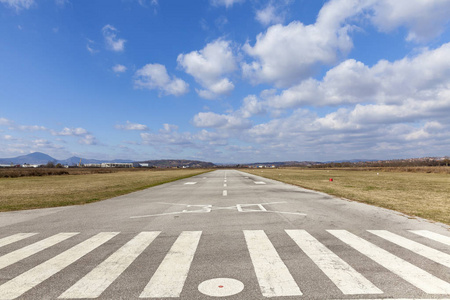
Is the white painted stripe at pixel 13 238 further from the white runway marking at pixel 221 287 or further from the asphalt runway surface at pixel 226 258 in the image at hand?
the white runway marking at pixel 221 287

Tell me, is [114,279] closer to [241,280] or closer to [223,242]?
[241,280]

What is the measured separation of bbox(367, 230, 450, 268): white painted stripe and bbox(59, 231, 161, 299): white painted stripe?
6065 mm

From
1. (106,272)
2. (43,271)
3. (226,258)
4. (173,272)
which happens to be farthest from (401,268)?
(43,271)

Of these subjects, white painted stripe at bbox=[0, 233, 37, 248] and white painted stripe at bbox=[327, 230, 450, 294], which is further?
white painted stripe at bbox=[0, 233, 37, 248]

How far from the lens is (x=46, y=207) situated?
13.0 m

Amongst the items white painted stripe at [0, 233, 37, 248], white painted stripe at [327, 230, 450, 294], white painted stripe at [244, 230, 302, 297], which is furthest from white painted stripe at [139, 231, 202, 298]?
white painted stripe at [0, 233, 37, 248]

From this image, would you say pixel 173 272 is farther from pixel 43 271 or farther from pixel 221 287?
pixel 43 271

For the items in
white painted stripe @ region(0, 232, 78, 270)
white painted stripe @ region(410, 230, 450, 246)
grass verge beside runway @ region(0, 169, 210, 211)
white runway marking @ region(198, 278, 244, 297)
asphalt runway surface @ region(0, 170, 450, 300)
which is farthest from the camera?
grass verge beside runway @ region(0, 169, 210, 211)

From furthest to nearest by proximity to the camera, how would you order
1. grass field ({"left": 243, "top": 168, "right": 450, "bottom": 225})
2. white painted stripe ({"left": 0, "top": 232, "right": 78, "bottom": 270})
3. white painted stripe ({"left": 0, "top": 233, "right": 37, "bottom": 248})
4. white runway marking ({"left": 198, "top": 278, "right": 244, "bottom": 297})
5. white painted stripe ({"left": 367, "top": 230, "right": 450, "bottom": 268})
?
grass field ({"left": 243, "top": 168, "right": 450, "bottom": 225})
white painted stripe ({"left": 0, "top": 233, "right": 37, "bottom": 248})
white painted stripe ({"left": 0, "top": 232, "right": 78, "bottom": 270})
white painted stripe ({"left": 367, "top": 230, "right": 450, "bottom": 268})
white runway marking ({"left": 198, "top": 278, "right": 244, "bottom": 297})

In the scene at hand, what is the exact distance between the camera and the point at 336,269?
470cm

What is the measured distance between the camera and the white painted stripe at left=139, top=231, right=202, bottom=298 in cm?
387

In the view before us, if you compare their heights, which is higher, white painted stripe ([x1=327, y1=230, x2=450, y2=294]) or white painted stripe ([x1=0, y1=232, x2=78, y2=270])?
white painted stripe ([x1=0, y1=232, x2=78, y2=270])

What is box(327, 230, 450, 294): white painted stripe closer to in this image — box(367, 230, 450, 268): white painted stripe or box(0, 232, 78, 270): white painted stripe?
box(367, 230, 450, 268): white painted stripe

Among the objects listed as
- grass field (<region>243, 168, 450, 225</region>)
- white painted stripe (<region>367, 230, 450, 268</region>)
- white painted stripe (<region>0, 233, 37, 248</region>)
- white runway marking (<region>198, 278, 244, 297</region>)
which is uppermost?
white runway marking (<region>198, 278, 244, 297</region>)
